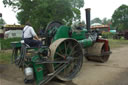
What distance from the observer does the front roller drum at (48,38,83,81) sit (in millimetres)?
4024

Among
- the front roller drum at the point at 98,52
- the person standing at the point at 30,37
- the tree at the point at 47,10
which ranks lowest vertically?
the front roller drum at the point at 98,52

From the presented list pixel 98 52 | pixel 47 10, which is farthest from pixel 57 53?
pixel 47 10

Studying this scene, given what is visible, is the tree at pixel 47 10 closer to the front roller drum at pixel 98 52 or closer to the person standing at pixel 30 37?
the front roller drum at pixel 98 52

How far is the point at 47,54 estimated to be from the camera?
12.4 ft

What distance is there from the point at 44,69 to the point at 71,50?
3.70ft

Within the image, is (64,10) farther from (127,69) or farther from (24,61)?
(24,61)

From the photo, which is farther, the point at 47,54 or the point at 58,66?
the point at 58,66

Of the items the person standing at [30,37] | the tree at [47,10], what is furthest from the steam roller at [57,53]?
Answer: the tree at [47,10]

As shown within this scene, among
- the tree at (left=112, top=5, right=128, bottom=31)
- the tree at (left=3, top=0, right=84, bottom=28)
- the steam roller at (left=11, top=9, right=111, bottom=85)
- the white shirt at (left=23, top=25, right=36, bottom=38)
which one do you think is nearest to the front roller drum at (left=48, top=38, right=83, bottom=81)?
the steam roller at (left=11, top=9, right=111, bottom=85)

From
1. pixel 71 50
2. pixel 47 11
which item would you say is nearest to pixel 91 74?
pixel 71 50

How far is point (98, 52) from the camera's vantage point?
605 cm

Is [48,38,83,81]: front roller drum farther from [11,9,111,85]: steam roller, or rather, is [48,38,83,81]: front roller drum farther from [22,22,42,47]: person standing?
[22,22,42,47]: person standing

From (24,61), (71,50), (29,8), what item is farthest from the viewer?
(29,8)

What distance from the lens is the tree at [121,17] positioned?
29.9 metres
